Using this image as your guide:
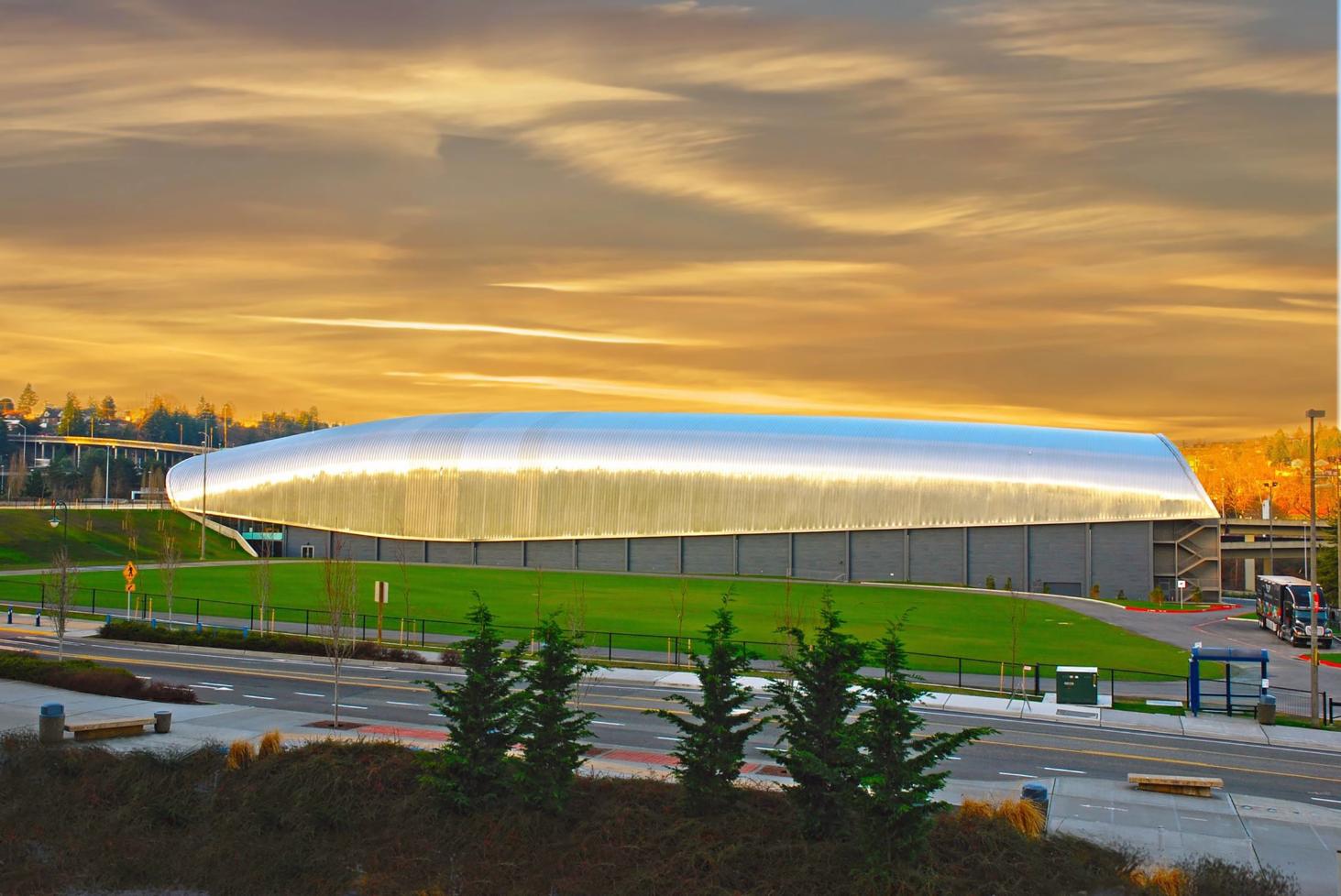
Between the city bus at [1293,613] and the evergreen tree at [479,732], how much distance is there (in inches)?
1838

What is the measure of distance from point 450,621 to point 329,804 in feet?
119

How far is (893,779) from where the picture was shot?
16.7m

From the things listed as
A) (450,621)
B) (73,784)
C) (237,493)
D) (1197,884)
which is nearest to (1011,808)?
(1197,884)

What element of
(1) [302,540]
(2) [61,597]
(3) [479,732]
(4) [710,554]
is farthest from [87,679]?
A: (1) [302,540]

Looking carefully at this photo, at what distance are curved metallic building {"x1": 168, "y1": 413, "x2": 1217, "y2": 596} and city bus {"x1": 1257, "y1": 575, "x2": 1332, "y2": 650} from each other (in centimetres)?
3242

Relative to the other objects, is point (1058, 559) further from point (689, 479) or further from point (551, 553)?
point (551, 553)

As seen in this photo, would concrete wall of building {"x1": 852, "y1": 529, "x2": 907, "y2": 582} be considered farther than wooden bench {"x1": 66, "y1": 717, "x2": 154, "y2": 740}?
Yes

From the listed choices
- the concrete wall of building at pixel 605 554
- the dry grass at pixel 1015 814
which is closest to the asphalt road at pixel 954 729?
the dry grass at pixel 1015 814

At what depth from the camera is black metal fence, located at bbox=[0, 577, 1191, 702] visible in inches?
1588

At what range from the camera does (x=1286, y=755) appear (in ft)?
97.5

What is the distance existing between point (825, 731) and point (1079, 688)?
20657 mm

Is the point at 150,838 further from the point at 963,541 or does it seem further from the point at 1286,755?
the point at 963,541

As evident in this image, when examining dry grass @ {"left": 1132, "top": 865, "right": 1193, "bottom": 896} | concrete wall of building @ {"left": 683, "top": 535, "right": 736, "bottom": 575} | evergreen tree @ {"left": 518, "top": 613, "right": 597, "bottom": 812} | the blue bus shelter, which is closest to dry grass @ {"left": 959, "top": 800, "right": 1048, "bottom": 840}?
dry grass @ {"left": 1132, "top": 865, "right": 1193, "bottom": 896}

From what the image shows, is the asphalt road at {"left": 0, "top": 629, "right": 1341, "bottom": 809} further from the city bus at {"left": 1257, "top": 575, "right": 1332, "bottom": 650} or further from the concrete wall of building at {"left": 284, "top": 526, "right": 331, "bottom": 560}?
the concrete wall of building at {"left": 284, "top": 526, "right": 331, "bottom": 560}
